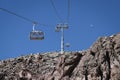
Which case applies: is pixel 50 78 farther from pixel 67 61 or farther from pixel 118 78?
pixel 118 78

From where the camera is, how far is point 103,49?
54938 millimetres

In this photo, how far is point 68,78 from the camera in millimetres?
56281

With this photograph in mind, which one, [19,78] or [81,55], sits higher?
[81,55]

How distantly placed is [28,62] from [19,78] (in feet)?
32.1

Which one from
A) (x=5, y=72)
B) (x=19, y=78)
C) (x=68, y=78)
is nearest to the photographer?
(x=68, y=78)

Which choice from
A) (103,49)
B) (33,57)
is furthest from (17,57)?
(103,49)

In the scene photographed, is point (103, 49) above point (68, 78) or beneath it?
above

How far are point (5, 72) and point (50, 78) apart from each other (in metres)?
19.7

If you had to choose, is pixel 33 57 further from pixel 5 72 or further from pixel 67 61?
pixel 67 61

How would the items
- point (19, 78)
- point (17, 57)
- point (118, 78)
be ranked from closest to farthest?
point (118, 78) < point (19, 78) < point (17, 57)

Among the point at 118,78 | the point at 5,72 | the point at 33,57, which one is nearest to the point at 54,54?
the point at 33,57

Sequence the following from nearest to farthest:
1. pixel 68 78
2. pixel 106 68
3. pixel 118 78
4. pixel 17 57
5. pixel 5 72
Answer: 1. pixel 118 78
2. pixel 106 68
3. pixel 68 78
4. pixel 5 72
5. pixel 17 57

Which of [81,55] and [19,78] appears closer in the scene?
[81,55]

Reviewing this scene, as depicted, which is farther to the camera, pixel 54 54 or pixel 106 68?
pixel 54 54
